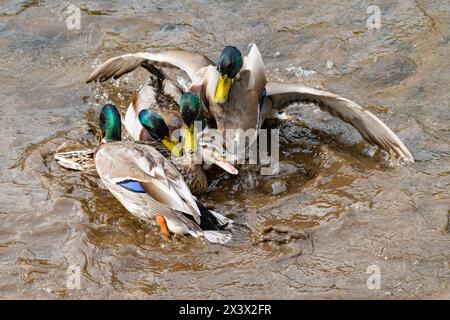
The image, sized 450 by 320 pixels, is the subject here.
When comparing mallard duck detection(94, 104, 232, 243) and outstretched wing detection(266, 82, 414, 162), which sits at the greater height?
outstretched wing detection(266, 82, 414, 162)

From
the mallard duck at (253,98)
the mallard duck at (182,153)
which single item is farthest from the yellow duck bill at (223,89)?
the mallard duck at (182,153)

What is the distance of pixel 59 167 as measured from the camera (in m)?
6.40

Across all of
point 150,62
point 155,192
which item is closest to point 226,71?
point 150,62

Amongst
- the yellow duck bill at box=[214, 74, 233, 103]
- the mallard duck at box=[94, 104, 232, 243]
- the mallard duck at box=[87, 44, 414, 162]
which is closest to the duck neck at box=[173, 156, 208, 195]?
the mallard duck at box=[94, 104, 232, 243]

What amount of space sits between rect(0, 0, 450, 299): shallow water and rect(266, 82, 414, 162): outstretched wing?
0.47 ft

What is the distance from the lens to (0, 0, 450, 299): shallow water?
200 inches

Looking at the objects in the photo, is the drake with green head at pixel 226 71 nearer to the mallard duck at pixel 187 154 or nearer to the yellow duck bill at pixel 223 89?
the yellow duck bill at pixel 223 89

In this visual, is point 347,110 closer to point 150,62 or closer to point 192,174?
point 192,174

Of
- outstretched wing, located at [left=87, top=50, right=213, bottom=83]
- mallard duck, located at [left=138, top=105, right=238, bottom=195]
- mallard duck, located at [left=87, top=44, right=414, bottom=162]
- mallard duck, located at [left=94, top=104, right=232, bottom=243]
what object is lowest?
mallard duck, located at [left=94, top=104, right=232, bottom=243]

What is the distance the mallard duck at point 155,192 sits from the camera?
554 cm

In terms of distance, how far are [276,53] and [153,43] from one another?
51.6 inches

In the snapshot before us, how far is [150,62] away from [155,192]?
234 centimetres

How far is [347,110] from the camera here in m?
6.78

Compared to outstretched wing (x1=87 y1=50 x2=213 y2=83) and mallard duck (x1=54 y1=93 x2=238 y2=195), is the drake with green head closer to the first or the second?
mallard duck (x1=54 y1=93 x2=238 y2=195)
